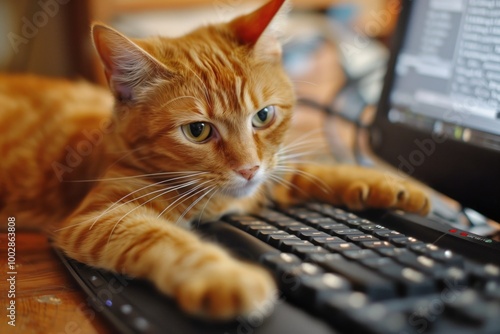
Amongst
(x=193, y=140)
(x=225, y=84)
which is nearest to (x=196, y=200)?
(x=193, y=140)

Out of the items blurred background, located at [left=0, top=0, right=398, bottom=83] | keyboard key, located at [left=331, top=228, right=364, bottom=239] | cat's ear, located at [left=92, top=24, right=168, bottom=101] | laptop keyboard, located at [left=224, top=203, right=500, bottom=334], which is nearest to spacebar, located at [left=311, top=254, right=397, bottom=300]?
laptop keyboard, located at [left=224, top=203, right=500, bottom=334]

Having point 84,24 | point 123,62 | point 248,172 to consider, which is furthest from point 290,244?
point 84,24

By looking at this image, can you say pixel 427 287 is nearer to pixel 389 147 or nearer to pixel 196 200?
pixel 196 200

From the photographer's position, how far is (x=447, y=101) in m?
0.96

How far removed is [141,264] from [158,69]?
0.40 m

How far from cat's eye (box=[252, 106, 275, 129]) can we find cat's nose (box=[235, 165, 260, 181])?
0.10 m

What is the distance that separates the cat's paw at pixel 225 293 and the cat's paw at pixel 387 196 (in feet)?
1.34

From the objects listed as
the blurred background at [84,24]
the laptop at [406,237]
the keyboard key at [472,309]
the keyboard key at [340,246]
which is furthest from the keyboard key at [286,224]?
the blurred background at [84,24]

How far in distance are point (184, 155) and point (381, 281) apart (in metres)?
0.49

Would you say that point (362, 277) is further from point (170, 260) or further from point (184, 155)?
point (184, 155)

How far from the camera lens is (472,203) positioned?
34.5 inches

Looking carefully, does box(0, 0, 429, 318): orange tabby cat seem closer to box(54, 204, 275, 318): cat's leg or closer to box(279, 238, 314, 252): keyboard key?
box(54, 204, 275, 318): cat's leg

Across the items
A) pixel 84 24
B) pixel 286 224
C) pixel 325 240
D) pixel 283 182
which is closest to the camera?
pixel 325 240

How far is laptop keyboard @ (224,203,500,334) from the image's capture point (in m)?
0.49
